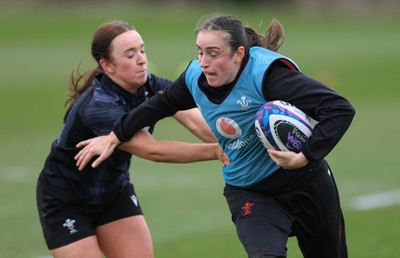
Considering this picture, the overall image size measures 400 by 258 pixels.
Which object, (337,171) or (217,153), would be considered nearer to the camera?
(217,153)

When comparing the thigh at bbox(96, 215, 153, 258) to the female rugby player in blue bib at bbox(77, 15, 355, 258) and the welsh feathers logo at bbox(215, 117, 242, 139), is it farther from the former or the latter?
the welsh feathers logo at bbox(215, 117, 242, 139)

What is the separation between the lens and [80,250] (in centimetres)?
703

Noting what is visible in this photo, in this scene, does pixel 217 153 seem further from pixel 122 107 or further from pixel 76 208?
pixel 76 208

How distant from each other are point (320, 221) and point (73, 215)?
2.05 meters

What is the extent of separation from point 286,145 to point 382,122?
38.9 feet

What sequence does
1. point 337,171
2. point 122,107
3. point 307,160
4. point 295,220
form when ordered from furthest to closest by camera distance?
1. point 337,171
2. point 122,107
3. point 295,220
4. point 307,160

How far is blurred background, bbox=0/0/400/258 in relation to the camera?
10008 millimetres

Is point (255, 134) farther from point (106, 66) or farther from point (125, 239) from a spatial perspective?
point (125, 239)

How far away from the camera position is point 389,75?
25.4m

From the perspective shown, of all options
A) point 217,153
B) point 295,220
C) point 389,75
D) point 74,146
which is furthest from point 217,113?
point 389,75

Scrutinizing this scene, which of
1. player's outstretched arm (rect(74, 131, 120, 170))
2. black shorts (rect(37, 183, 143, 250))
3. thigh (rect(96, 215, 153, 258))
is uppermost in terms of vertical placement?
player's outstretched arm (rect(74, 131, 120, 170))

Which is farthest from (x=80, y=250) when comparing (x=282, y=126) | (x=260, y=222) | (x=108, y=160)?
(x=282, y=126)

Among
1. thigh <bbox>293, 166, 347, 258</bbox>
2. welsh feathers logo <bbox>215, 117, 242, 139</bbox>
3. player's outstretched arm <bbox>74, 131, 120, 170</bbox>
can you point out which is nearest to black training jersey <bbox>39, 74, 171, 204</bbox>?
player's outstretched arm <bbox>74, 131, 120, 170</bbox>

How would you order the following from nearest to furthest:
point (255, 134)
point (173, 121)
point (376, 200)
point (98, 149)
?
point (255, 134) → point (98, 149) → point (376, 200) → point (173, 121)
